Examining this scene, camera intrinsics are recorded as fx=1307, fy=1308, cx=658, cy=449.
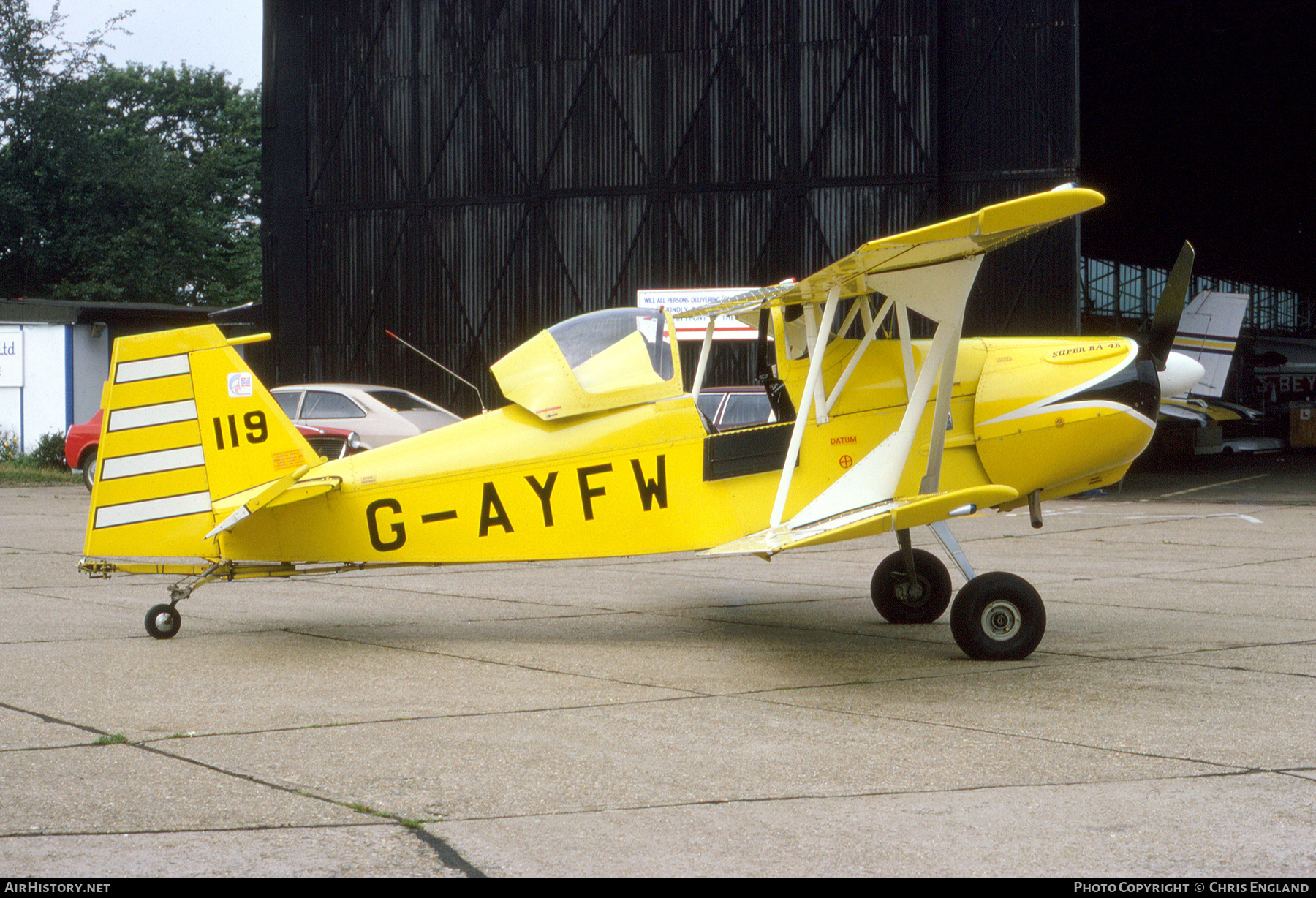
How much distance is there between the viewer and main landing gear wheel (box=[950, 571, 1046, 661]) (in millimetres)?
7301

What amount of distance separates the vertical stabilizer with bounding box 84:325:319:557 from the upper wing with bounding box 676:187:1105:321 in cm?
282

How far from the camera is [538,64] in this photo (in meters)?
24.4

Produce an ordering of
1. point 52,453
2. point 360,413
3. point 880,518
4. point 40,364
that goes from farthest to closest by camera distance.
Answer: point 40,364, point 52,453, point 360,413, point 880,518

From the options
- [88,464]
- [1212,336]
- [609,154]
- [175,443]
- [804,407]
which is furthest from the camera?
[1212,336]

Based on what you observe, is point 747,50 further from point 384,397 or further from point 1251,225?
point 1251,225

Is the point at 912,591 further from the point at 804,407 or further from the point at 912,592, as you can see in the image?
the point at 804,407

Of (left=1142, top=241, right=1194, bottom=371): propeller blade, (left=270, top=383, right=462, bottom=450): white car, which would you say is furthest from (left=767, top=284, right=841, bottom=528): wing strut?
(left=270, top=383, right=462, bottom=450): white car

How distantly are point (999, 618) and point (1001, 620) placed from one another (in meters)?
0.02

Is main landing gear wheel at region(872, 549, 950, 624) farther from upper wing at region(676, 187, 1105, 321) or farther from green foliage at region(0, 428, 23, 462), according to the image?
green foliage at region(0, 428, 23, 462)

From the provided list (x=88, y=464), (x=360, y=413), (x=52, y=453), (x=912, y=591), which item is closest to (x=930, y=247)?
(x=912, y=591)

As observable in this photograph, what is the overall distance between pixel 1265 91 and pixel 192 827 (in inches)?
1283

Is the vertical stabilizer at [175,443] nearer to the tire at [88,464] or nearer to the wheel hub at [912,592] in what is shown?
the wheel hub at [912,592]

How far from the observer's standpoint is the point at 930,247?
6789mm

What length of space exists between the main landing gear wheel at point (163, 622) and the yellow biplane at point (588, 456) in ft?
0.05
